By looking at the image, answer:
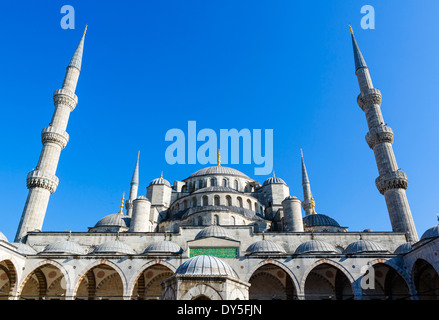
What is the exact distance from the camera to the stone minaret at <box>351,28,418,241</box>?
24.0 metres

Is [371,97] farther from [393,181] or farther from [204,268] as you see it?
[204,268]

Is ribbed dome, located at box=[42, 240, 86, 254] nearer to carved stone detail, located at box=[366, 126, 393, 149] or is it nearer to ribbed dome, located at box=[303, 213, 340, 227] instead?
ribbed dome, located at box=[303, 213, 340, 227]

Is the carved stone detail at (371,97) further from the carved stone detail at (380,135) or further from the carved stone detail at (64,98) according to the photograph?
the carved stone detail at (64,98)

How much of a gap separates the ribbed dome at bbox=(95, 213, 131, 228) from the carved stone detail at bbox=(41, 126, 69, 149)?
742 cm

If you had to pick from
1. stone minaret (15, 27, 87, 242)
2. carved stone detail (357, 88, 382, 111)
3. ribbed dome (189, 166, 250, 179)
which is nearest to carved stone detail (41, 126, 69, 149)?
stone minaret (15, 27, 87, 242)

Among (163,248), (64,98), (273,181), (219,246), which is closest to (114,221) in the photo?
(163,248)

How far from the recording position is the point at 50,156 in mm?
26625

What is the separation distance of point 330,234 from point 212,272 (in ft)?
56.2

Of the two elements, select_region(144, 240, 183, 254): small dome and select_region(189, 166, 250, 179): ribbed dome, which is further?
select_region(189, 166, 250, 179): ribbed dome

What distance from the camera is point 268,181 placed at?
107ft

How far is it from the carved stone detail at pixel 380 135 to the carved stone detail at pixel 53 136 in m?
26.6

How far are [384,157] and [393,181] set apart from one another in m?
2.62

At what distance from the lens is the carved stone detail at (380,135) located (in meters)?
27.0
